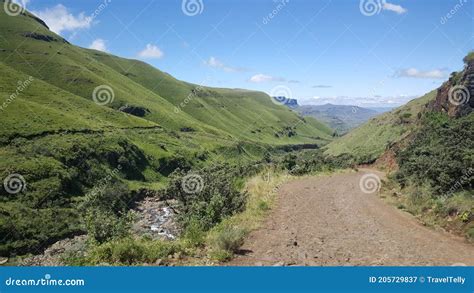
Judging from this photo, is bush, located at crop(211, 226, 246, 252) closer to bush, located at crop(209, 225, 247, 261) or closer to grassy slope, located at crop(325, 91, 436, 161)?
bush, located at crop(209, 225, 247, 261)

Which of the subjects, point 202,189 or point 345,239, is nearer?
point 345,239

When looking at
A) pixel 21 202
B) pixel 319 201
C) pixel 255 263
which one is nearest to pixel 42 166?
pixel 21 202

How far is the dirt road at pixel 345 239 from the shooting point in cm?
1155

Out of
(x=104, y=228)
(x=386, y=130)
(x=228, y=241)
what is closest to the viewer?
(x=228, y=241)

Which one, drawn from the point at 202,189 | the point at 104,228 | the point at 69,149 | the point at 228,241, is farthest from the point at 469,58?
the point at 69,149

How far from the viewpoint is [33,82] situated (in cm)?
14512

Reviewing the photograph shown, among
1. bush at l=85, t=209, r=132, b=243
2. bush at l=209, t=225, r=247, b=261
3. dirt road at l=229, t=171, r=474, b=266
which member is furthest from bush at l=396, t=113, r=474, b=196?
bush at l=85, t=209, r=132, b=243

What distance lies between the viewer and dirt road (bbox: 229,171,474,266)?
37.9 feet

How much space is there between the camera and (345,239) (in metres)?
13.9

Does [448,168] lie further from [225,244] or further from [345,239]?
[225,244]

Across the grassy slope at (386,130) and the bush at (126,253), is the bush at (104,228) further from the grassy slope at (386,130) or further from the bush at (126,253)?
the grassy slope at (386,130)

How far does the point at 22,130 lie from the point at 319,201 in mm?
99662

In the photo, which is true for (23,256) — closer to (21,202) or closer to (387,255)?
(21,202)

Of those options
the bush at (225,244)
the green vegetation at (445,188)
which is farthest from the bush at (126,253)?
the green vegetation at (445,188)
